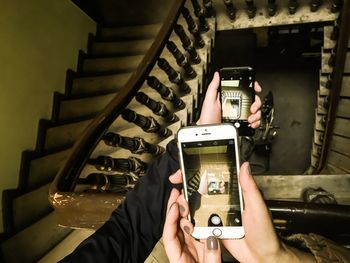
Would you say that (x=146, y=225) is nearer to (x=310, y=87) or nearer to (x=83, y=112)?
(x=83, y=112)

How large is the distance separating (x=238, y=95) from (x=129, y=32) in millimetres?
2371

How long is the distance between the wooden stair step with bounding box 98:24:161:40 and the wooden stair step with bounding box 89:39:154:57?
5.0 inches

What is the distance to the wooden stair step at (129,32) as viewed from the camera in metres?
3.26

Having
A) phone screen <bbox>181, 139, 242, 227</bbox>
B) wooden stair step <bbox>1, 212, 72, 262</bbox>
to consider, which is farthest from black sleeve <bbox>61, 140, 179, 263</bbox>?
wooden stair step <bbox>1, 212, 72, 262</bbox>

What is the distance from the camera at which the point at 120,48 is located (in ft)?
10.7

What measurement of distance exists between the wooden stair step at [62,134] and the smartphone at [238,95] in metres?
1.91

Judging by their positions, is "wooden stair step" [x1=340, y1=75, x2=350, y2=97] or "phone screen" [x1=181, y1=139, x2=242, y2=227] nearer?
"phone screen" [x1=181, y1=139, x2=242, y2=227]

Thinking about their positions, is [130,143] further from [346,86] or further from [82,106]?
[346,86]

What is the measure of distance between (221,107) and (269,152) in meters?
2.72

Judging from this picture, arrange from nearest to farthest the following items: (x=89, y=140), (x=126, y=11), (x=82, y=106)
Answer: (x=89, y=140) → (x=82, y=106) → (x=126, y=11)

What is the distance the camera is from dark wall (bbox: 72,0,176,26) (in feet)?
11.5

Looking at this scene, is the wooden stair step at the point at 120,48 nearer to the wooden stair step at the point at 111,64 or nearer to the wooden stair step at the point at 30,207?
the wooden stair step at the point at 111,64

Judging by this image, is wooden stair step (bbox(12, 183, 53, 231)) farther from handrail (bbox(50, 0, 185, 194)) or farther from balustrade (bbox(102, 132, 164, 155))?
balustrade (bbox(102, 132, 164, 155))

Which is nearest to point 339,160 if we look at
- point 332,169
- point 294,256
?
point 332,169
